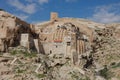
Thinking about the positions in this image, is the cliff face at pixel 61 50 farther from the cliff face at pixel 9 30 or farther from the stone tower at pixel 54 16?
the stone tower at pixel 54 16

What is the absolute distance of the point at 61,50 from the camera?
3164 inches

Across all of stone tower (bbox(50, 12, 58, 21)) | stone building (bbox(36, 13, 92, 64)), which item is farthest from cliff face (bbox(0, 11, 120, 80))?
stone tower (bbox(50, 12, 58, 21))

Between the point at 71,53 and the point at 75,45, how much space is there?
2356mm

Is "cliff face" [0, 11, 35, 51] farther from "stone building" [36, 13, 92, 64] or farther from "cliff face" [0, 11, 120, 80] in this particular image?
"stone building" [36, 13, 92, 64]

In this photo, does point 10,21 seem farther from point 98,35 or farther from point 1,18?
point 98,35

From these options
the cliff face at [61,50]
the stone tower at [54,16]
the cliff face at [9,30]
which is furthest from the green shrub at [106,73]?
the stone tower at [54,16]

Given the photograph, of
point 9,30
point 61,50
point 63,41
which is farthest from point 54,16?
point 9,30

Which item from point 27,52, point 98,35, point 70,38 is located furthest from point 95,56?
point 27,52

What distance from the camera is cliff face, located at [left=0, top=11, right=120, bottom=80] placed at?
245 feet

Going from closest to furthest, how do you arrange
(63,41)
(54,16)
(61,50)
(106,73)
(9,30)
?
(9,30)
(61,50)
(63,41)
(106,73)
(54,16)

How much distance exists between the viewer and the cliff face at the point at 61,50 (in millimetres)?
74750

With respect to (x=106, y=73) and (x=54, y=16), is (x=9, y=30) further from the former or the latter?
(x=106, y=73)

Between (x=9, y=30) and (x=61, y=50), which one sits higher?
(x=9, y=30)

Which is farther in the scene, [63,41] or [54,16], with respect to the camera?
[54,16]
